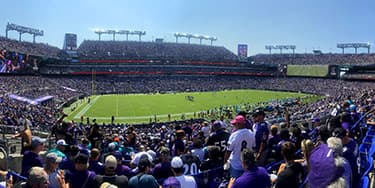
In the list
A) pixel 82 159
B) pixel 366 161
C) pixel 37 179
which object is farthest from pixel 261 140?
pixel 37 179

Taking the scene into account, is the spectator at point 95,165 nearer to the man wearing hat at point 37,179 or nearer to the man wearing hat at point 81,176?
the man wearing hat at point 81,176

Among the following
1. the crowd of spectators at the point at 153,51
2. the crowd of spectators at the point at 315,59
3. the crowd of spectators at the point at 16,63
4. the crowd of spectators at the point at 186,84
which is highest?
the crowd of spectators at the point at 153,51

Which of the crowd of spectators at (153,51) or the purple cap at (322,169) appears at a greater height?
the crowd of spectators at (153,51)

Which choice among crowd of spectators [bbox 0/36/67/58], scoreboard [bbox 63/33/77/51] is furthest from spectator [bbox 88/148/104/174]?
scoreboard [bbox 63/33/77/51]

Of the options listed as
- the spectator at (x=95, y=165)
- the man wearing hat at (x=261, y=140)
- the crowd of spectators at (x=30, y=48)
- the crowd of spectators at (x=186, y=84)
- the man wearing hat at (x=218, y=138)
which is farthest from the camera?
the crowd of spectators at (x=30, y=48)

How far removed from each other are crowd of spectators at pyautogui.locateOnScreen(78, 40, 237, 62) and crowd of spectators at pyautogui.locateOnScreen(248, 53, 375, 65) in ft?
36.7

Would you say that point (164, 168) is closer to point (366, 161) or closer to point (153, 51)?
point (366, 161)

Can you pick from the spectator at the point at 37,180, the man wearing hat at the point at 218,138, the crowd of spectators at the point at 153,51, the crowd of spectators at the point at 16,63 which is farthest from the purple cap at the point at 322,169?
the crowd of spectators at the point at 153,51

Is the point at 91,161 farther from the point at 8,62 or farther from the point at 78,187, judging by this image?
the point at 8,62

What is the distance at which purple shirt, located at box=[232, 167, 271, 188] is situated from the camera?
5.11 meters

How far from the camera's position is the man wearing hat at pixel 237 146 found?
706cm

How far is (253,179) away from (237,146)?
2.03 meters

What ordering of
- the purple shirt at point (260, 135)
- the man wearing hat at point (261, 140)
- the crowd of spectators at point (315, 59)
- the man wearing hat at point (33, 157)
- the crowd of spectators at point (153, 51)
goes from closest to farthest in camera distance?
the man wearing hat at point (33, 157) < the man wearing hat at point (261, 140) < the purple shirt at point (260, 135) < the crowd of spectators at point (315, 59) < the crowd of spectators at point (153, 51)

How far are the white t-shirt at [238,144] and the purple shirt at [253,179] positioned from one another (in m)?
1.78
